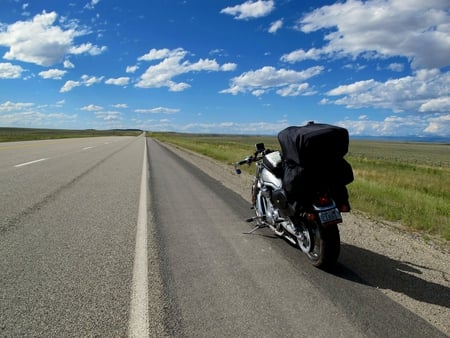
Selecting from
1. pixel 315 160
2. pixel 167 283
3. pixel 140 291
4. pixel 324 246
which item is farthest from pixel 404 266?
pixel 140 291

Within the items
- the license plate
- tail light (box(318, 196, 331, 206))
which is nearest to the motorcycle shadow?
the license plate

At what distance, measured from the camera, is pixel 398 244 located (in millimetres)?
5582

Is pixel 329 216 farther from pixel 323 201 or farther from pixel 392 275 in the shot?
pixel 392 275

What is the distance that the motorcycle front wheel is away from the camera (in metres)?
4.23

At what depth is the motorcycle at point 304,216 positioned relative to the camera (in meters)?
4.23

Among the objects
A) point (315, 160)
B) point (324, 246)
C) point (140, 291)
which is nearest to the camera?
point (140, 291)

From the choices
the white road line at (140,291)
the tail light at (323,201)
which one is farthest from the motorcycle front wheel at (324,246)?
the white road line at (140,291)

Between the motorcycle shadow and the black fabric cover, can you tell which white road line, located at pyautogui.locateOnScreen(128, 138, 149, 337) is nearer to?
the black fabric cover

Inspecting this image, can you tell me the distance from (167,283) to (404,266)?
9.89 ft

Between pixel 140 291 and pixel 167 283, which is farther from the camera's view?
pixel 167 283

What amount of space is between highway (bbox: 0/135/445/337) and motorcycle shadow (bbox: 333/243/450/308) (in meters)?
0.12

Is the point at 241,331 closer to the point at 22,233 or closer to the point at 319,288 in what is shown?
the point at 319,288

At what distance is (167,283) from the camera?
12.3 feet

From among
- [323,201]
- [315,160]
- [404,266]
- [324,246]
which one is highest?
[315,160]
